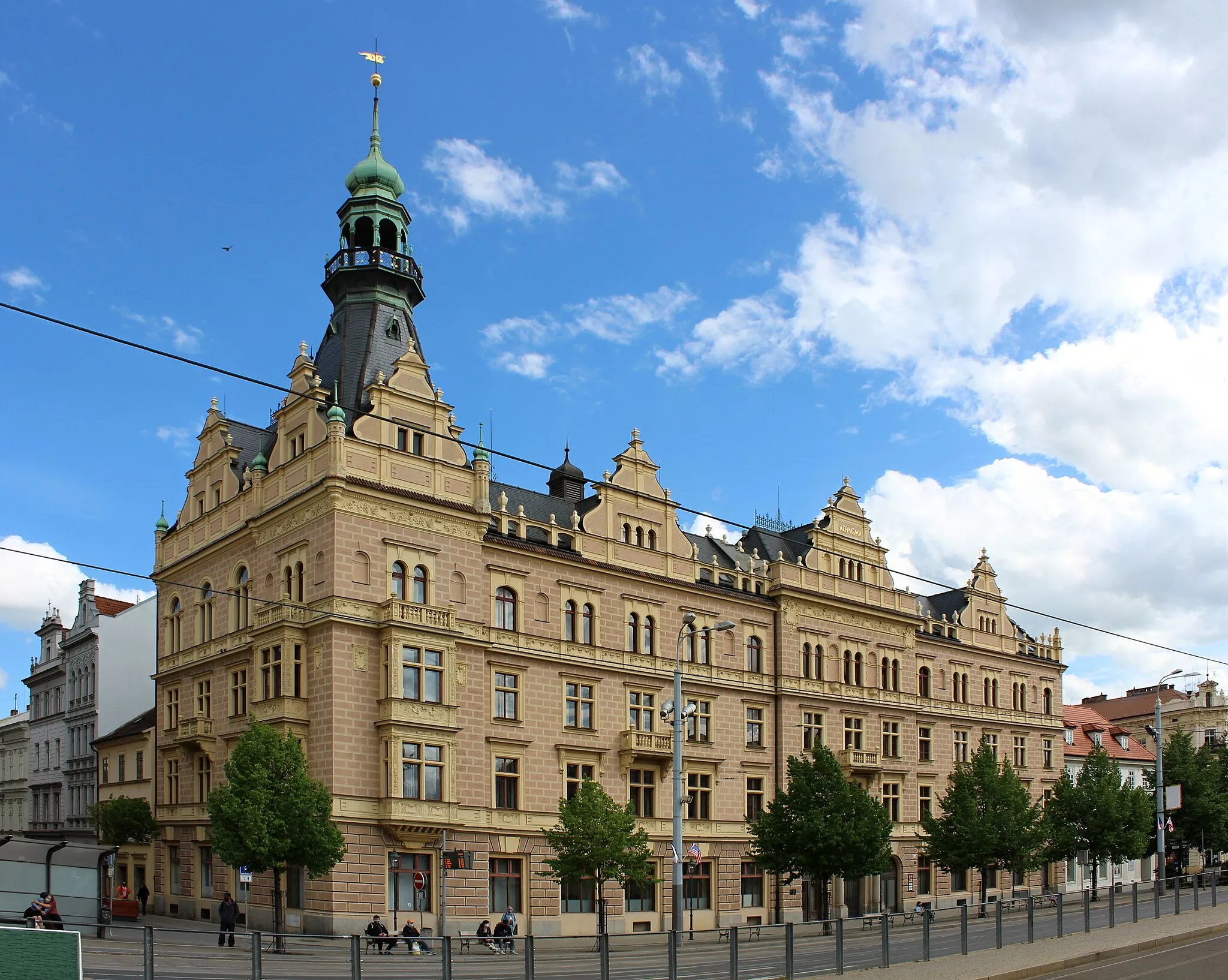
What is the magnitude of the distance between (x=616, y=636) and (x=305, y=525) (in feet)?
45.9

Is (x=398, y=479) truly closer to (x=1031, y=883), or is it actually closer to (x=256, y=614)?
(x=256, y=614)

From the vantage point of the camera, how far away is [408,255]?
172 feet

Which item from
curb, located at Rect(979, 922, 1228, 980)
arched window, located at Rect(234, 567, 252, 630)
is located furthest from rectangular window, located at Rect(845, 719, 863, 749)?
arched window, located at Rect(234, 567, 252, 630)

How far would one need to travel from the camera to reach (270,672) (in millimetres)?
44344

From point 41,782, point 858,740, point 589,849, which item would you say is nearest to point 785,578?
point 858,740

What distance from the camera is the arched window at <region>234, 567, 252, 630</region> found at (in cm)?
4744

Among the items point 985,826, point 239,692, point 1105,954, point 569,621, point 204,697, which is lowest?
point 985,826

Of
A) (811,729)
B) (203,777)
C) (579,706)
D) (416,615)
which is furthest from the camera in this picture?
(811,729)

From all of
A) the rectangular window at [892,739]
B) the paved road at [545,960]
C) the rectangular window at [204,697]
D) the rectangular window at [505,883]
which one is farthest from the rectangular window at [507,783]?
the rectangular window at [892,739]

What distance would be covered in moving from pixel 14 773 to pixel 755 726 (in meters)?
49.6

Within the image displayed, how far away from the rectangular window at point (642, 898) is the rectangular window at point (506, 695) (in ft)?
27.6

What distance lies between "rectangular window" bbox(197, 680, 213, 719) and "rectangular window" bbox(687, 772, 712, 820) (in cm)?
1966

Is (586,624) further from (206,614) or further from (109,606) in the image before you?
(109,606)

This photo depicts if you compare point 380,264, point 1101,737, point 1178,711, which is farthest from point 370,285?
point 1178,711
